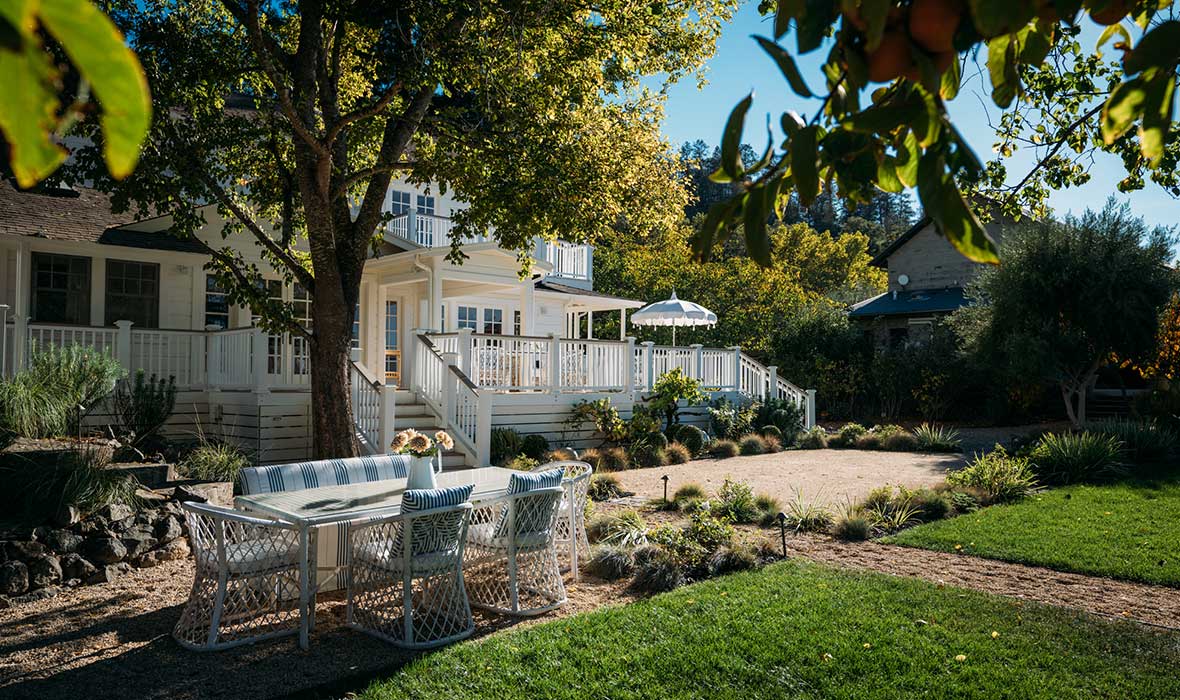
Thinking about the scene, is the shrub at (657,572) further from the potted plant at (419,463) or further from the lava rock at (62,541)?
the lava rock at (62,541)

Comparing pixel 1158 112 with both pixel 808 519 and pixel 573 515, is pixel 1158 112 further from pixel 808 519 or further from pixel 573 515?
pixel 808 519

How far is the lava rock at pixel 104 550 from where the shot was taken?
7.15 meters

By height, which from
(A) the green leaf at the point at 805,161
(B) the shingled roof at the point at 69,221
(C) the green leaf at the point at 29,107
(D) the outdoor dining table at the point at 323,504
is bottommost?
(D) the outdoor dining table at the point at 323,504

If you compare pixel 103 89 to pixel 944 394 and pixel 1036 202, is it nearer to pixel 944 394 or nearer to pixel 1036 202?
pixel 1036 202

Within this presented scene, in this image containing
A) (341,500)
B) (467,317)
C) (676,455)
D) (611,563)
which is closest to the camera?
(341,500)

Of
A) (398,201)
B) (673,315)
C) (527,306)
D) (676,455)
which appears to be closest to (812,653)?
(676,455)

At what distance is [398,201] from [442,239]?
5.18ft

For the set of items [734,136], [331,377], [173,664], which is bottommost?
[173,664]

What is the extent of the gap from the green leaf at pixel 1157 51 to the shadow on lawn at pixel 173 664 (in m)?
4.64

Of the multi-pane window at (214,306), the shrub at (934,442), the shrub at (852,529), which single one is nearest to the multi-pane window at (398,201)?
the multi-pane window at (214,306)

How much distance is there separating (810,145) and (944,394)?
22546 mm

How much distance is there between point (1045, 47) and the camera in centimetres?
162

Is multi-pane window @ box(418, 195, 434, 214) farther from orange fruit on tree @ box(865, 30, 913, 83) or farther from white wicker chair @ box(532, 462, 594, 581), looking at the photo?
orange fruit on tree @ box(865, 30, 913, 83)

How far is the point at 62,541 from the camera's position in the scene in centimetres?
698
